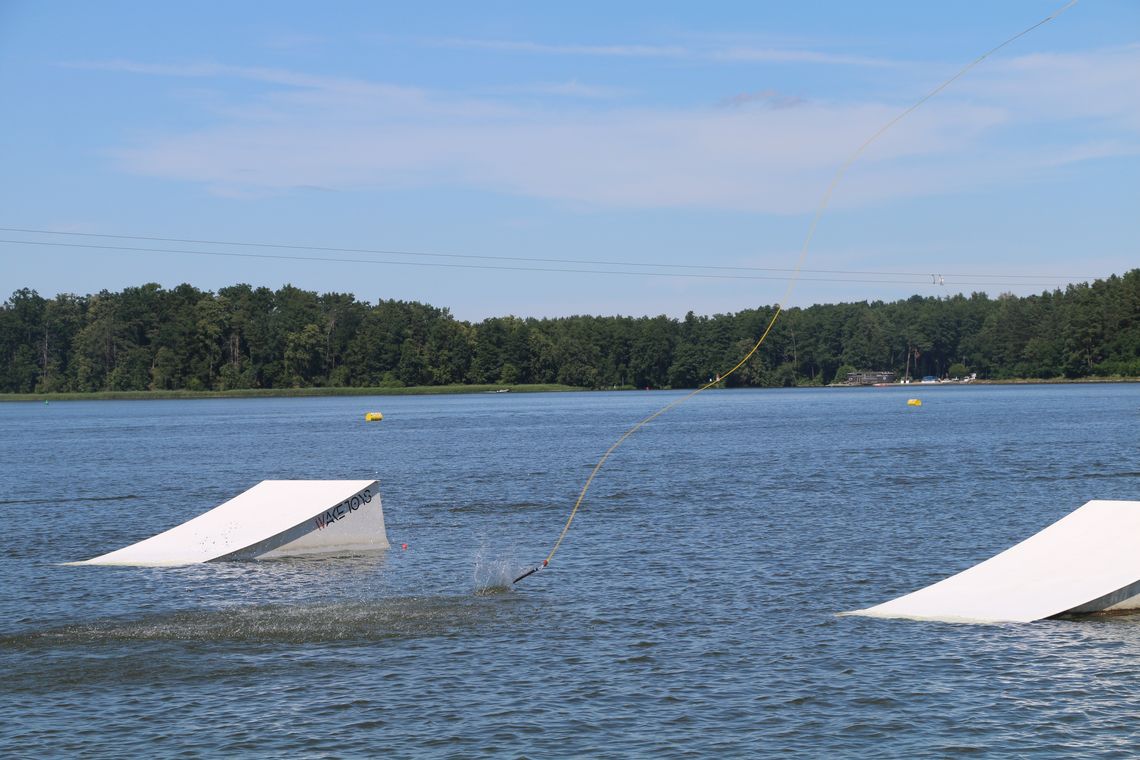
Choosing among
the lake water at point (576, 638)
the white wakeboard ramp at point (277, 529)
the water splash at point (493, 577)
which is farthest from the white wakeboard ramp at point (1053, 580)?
the white wakeboard ramp at point (277, 529)

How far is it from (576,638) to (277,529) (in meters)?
12.4

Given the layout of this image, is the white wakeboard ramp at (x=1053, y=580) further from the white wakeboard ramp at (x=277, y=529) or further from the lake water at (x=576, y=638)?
the white wakeboard ramp at (x=277, y=529)

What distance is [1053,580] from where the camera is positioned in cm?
2167

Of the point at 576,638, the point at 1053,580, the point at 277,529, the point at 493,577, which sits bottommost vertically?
the point at 576,638

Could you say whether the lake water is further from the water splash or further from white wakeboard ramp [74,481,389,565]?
white wakeboard ramp [74,481,389,565]

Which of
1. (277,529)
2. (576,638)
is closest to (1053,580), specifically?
(576,638)

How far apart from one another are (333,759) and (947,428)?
86.0 metres

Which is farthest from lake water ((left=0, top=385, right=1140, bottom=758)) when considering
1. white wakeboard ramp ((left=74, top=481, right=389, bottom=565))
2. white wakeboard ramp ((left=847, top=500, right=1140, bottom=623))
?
white wakeboard ramp ((left=74, top=481, right=389, bottom=565))

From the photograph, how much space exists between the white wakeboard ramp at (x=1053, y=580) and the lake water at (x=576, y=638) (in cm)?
55

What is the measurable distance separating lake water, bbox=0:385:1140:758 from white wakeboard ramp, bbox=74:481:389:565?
102 centimetres

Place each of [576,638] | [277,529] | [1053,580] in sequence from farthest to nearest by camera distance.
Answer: [277,529] < [1053,580] < [576,638]

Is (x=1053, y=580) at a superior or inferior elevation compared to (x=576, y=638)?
superior

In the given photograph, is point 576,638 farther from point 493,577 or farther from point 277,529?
point 277,529

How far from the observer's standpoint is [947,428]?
9431 centimetres
